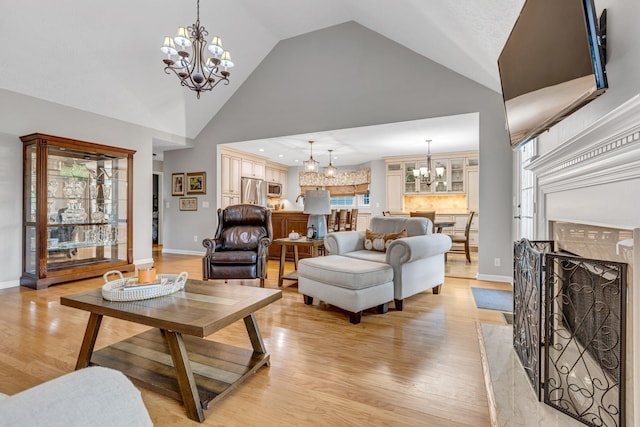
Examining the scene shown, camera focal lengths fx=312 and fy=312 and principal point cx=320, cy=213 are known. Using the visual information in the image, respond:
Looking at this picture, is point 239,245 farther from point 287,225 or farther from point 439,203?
point 439,203

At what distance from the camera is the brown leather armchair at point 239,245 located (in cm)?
358

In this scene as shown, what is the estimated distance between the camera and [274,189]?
8750 mm

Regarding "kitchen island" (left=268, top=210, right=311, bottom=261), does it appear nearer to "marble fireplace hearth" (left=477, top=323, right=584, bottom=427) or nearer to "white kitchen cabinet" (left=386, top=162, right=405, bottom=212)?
"white kitchen cabinet" (left=386, top=162, right=405, bottom=212)

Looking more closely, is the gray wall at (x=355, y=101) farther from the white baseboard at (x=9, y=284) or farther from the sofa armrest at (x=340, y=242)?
the white baseboard at (x=9, y=284)

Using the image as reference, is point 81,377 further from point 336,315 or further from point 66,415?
point 336,315

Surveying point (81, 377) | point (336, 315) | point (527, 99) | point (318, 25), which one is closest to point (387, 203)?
point (318, 25)

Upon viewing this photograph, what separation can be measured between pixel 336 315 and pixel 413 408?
1.35 metres

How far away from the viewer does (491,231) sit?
4164mm

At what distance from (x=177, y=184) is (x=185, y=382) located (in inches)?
240

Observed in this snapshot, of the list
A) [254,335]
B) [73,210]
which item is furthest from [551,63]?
[73,210]

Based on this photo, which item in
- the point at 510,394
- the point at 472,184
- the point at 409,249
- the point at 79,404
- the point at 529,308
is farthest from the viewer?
the point at 472,184

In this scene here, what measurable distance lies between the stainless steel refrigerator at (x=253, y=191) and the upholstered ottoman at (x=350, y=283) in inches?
175

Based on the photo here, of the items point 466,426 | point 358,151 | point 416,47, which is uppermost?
point 416,47

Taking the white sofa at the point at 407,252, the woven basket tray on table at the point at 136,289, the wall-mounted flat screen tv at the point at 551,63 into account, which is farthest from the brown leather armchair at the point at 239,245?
the wall-mounted flat screen tv at the point at 551,63
